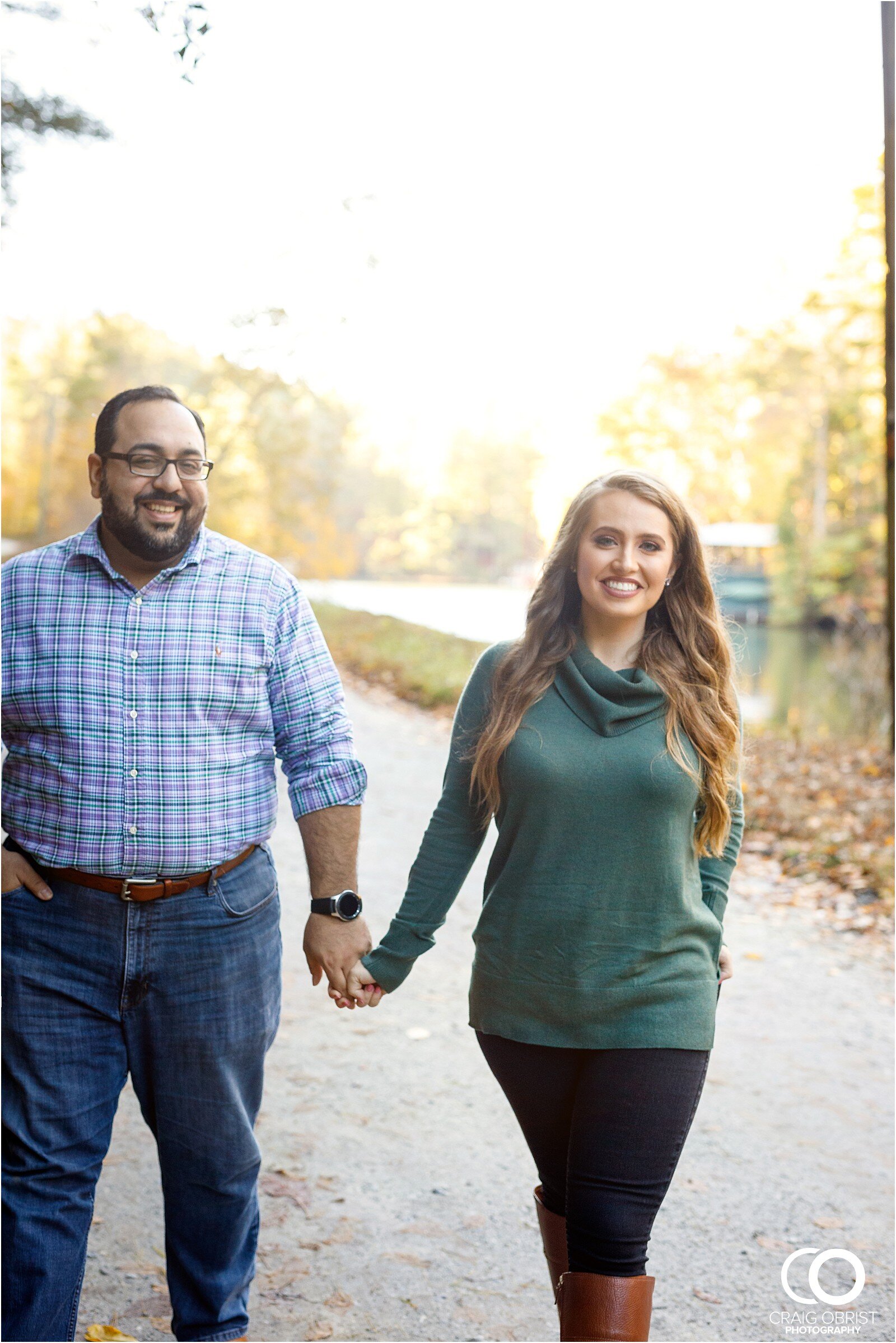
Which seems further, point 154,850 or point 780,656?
point 780,656

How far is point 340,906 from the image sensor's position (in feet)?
8.38

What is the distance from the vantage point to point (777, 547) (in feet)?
112

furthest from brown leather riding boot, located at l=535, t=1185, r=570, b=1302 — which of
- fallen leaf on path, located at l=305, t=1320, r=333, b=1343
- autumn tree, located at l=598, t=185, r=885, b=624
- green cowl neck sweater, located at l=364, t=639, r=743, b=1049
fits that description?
autumn tree, located at l=598, t=185, r=885, b=624

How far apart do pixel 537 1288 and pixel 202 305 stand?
39.0 feet

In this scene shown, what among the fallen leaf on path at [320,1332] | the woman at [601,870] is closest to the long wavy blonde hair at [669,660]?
the woman at [601,870]

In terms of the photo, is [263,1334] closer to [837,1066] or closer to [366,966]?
[366,966]

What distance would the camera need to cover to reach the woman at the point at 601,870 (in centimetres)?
218

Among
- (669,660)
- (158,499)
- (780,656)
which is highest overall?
(158,499)

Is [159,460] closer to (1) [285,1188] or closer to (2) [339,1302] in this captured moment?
(2) [339,1302]

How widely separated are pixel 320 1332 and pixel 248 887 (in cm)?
128

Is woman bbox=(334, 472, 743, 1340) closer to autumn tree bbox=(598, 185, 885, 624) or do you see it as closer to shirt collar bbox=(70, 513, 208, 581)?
shirt collar bbox=(70, 513, 208, 581)

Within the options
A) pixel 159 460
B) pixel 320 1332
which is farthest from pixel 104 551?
pixel 320 1332

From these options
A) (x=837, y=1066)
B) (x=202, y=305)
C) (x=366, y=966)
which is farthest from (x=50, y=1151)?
(x=202, y=305)

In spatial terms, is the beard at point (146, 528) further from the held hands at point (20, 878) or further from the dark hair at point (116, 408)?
the held hands at point (20, 878)
